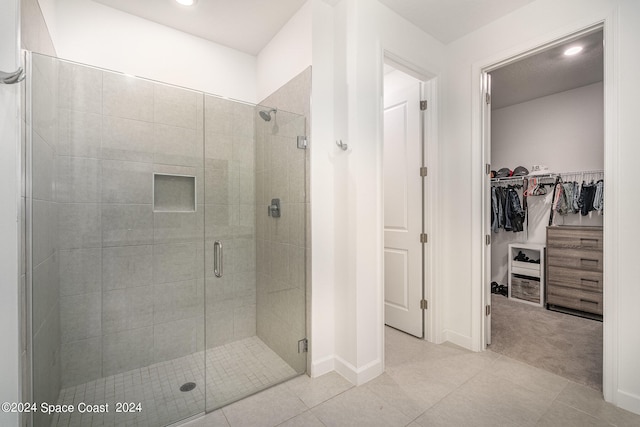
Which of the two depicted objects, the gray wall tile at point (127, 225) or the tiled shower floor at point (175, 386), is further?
the gray wall tile at point (127, 225)

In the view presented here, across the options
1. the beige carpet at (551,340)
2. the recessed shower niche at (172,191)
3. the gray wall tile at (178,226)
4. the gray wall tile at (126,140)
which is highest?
the gray wall tile at (126,140)

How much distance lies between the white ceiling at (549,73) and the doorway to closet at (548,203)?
0.04ft

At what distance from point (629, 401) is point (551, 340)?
1027mm

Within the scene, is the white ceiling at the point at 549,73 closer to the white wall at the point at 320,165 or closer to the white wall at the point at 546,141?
the white wall at the point at 546,141

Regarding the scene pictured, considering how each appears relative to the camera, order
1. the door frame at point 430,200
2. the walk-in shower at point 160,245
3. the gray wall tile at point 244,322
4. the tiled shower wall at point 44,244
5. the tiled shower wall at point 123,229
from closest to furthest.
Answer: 1. the tiled shower wall at point 44,244
2. the walk-in shower at point 160,245
3. the tiled shower wall at point 123,229
4. the gray wall tile at point 244,322
5. the door frame at point 430,200

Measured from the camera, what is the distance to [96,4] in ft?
6.89

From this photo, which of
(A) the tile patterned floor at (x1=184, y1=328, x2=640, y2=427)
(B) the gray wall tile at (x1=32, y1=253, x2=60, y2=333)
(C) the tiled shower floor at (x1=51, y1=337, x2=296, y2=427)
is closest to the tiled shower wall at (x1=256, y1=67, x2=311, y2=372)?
(C) the tiled shower floor at (x1=51, y1=337, x2=296, y2=427)

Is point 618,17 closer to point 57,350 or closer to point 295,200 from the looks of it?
point 295,200

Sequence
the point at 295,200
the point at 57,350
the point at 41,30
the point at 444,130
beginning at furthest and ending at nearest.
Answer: the point at 444,130 → the point at 295,200 → the point at 57,350 → the point at 41,30

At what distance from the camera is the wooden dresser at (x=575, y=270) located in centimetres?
322

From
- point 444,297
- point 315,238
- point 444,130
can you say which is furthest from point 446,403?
point 444,130

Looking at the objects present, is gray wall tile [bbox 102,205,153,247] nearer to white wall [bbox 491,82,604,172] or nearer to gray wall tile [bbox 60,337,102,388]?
gray wall tile [bbox 60,337,102,388]

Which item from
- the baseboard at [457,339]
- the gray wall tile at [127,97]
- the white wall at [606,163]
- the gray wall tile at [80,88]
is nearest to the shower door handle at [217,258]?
the gray wall tile at [127,97]

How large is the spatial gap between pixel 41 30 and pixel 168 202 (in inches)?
44.6
